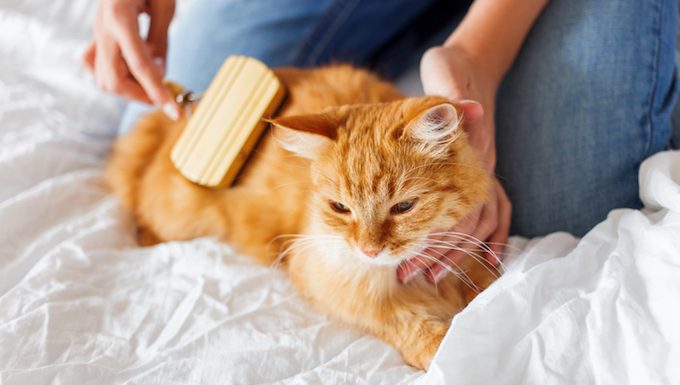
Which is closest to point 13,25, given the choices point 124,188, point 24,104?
point 24,104

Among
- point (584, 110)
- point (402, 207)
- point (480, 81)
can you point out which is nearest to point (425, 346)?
point (402, 207)

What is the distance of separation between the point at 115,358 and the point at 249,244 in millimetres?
476

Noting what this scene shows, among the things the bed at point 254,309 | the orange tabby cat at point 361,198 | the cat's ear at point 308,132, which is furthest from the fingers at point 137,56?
the cat's ear at point 308,132

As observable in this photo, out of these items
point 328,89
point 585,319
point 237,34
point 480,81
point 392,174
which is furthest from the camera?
point 237,34

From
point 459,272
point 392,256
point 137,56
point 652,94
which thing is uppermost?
point 652,94

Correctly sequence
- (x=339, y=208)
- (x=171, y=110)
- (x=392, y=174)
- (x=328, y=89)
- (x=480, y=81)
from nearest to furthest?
(x=392, y=174) < (x=339, y=208) < (x=480, y=81) < (x=328, y=89) < (x=171, y=110)

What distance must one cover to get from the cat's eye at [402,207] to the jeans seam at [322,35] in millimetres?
886

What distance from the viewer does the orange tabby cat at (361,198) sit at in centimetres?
110

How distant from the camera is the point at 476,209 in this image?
1179 millimetres

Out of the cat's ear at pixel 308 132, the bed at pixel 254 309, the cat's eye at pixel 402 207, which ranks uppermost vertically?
the cat's ear at pixel 308 132

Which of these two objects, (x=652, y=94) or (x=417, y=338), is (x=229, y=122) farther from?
(x=652, y=94)

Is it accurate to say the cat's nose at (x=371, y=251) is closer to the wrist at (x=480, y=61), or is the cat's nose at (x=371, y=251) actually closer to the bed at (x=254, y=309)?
the bed at (x=254, y=309)

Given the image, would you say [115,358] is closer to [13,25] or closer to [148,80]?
[148,80]

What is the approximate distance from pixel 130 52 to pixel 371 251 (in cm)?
91
